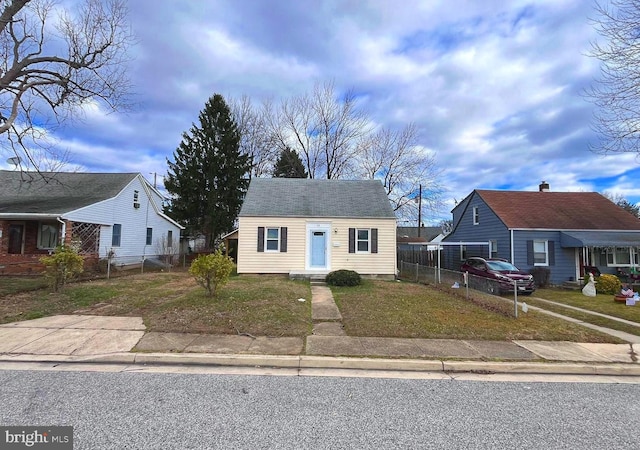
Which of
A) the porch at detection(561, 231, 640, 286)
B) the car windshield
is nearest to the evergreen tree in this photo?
the car windshield

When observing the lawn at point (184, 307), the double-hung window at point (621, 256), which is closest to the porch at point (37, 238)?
the lawn at point (184, 307)

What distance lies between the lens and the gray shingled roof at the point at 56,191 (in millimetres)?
16875

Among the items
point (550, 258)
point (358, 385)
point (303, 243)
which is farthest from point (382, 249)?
point (358, 385)

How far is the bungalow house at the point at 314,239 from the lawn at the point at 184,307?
5009 millimetres

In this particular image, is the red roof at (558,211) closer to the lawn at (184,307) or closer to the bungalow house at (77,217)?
the lawn at (184,307)

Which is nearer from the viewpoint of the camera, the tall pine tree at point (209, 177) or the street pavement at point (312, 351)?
the street pavement at point (312, 351)

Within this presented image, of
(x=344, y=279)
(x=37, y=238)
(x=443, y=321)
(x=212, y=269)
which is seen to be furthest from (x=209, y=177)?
(x=443, y=321)

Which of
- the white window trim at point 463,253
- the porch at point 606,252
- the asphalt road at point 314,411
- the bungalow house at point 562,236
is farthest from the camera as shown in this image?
the white window trim at point 463,253

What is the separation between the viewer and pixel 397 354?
5707mm

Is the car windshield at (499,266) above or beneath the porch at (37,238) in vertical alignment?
beneath

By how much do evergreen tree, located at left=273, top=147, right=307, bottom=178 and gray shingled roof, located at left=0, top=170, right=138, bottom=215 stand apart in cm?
1445

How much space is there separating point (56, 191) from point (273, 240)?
1366cm

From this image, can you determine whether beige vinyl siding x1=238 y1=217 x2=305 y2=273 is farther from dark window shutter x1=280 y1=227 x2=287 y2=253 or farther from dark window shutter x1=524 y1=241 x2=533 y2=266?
dark window shutter x1=524 y1=241 x2=533 y2=266

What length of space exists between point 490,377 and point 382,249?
12.0 metres
